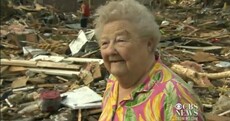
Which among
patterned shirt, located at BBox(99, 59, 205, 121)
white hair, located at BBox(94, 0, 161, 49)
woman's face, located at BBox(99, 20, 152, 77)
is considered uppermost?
white hair, located at BBox(94, 0, 161, 49)

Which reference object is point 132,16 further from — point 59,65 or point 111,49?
point 59,65

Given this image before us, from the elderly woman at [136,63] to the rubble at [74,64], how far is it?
354 cm

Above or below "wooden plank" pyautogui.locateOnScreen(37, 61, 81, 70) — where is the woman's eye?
above

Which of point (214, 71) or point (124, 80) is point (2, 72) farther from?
point (124, 80)

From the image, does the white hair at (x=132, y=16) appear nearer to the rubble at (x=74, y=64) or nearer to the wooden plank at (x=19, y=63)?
the rubble at (x=74, y=64)

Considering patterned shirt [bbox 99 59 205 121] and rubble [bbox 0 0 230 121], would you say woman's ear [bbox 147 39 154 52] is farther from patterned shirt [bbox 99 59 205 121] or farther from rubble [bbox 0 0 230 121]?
rubble [bbox 0 0 230 121]

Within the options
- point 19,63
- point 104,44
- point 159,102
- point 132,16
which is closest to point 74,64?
point 19,63

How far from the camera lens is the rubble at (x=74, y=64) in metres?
7.57

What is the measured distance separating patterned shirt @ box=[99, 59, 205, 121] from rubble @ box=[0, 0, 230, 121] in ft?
11.6

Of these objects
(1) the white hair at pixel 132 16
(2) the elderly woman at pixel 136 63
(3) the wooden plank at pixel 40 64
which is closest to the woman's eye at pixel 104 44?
(2) the elderly woman at pixel 136 63

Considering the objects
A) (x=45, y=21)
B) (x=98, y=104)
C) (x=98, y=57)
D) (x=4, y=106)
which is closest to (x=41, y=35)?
(x=45, y=21)

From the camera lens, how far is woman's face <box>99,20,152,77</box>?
2838mm

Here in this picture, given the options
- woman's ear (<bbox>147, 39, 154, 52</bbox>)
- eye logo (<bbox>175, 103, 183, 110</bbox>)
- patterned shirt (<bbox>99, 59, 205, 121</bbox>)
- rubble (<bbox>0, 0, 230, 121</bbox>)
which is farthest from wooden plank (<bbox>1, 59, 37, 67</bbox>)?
eye logo (<bbox>175, 103, 183, 110</bbox>)

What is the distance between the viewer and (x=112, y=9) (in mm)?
2941
